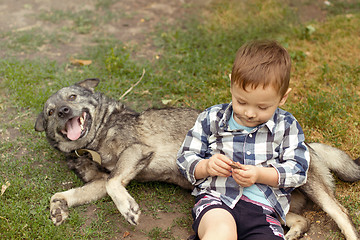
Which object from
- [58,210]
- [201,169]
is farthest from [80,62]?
[201,169]

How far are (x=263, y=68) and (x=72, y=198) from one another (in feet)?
7.48

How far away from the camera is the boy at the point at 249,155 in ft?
9.21

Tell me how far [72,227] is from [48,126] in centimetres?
123

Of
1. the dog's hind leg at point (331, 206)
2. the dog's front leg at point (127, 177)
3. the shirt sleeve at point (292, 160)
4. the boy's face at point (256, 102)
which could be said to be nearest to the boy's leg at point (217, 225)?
the shirt sleeve at point (292, 160)

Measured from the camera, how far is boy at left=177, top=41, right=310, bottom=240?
281 centimetres

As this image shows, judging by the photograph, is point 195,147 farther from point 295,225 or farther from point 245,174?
point 295,225

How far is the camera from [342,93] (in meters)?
5.09

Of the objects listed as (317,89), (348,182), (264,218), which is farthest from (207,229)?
(317,89)

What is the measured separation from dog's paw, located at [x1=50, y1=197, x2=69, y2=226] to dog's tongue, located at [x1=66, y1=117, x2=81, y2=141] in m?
0.70

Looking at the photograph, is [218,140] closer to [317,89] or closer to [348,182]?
[348,182]

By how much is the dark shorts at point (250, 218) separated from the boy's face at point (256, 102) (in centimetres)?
73

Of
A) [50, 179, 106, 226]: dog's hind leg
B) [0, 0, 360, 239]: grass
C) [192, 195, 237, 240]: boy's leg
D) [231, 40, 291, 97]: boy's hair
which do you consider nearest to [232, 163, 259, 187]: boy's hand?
[192, 195, 237, 240]: boy's leg

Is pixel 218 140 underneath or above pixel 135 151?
above

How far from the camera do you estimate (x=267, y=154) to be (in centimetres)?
310
